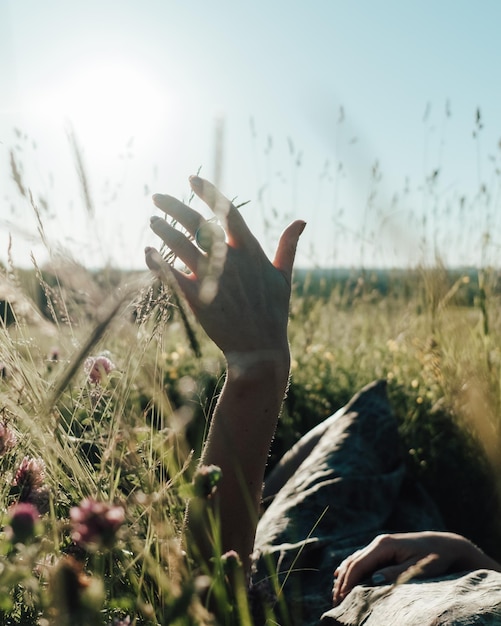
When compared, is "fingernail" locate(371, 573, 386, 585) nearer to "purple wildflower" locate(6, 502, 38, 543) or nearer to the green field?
the green field

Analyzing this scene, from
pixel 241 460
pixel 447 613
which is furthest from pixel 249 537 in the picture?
pixel 447 613

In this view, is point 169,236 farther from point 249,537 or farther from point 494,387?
point 494,387

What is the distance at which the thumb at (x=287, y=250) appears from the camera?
1437mm

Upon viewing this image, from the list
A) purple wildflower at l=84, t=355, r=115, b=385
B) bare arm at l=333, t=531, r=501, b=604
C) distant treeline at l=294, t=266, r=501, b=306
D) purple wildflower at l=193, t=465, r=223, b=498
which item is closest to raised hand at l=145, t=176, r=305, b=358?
purple wildflower at l=84, t=355, r=115, b=385

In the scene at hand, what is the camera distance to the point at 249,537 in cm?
131

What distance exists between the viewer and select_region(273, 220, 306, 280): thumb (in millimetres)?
1437

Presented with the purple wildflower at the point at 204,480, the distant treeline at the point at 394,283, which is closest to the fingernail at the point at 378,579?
the purple wildflower at the point at 204,480

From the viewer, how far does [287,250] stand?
1.44 m

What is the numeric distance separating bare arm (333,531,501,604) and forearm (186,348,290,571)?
15.7 inches

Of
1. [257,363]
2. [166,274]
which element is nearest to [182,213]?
[166,274]

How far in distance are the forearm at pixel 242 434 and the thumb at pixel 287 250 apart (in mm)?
235

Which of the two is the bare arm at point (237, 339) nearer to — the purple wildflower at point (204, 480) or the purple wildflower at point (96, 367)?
the purple wildflower at point (96, 367)

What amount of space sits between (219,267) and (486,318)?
221cm

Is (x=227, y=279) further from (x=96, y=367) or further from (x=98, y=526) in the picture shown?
(x=98, y=526)
